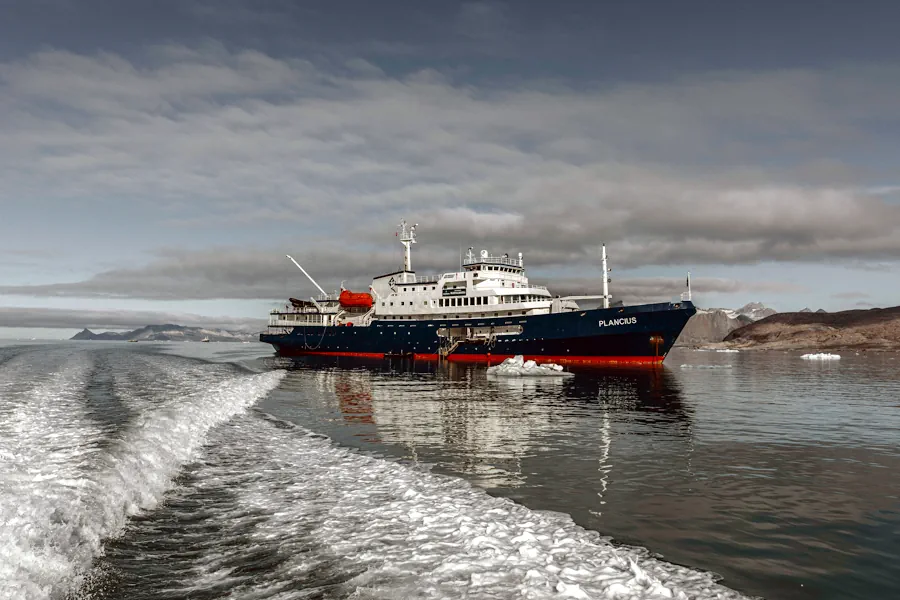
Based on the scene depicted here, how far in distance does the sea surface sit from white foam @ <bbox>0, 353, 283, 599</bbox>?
0.18 feet

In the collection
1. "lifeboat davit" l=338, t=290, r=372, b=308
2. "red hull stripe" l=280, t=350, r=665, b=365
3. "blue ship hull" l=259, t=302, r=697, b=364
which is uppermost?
"lifeboat davit" l=338, t=290, r=372, b=308

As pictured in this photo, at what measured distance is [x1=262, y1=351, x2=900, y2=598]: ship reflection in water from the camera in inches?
311

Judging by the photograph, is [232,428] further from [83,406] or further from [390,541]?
[390,541]

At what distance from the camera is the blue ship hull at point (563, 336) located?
55.3m

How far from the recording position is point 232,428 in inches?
757

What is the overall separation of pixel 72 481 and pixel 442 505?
24.6ft

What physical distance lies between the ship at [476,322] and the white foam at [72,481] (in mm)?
43214

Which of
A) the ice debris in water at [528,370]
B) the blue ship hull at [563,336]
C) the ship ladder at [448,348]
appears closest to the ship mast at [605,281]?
the blue ship hull at [563,336]

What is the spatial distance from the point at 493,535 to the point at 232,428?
1388 cm

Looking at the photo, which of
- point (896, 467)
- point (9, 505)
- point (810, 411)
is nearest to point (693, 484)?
point (896, 467)

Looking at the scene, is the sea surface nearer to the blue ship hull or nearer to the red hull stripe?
the blue ship hull

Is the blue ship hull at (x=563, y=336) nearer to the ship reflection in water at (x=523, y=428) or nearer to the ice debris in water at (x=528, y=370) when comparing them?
the ice debris in water at (x=528, y=370)

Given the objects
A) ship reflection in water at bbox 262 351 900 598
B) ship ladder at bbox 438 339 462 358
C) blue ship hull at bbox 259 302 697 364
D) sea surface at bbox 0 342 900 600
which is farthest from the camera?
ship ladder at bbox 438 339 462 358

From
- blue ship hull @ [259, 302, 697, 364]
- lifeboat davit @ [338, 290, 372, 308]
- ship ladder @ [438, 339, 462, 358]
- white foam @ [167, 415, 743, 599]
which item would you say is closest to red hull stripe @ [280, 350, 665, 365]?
blue ship hull @ [259, 302, 697, 364]
